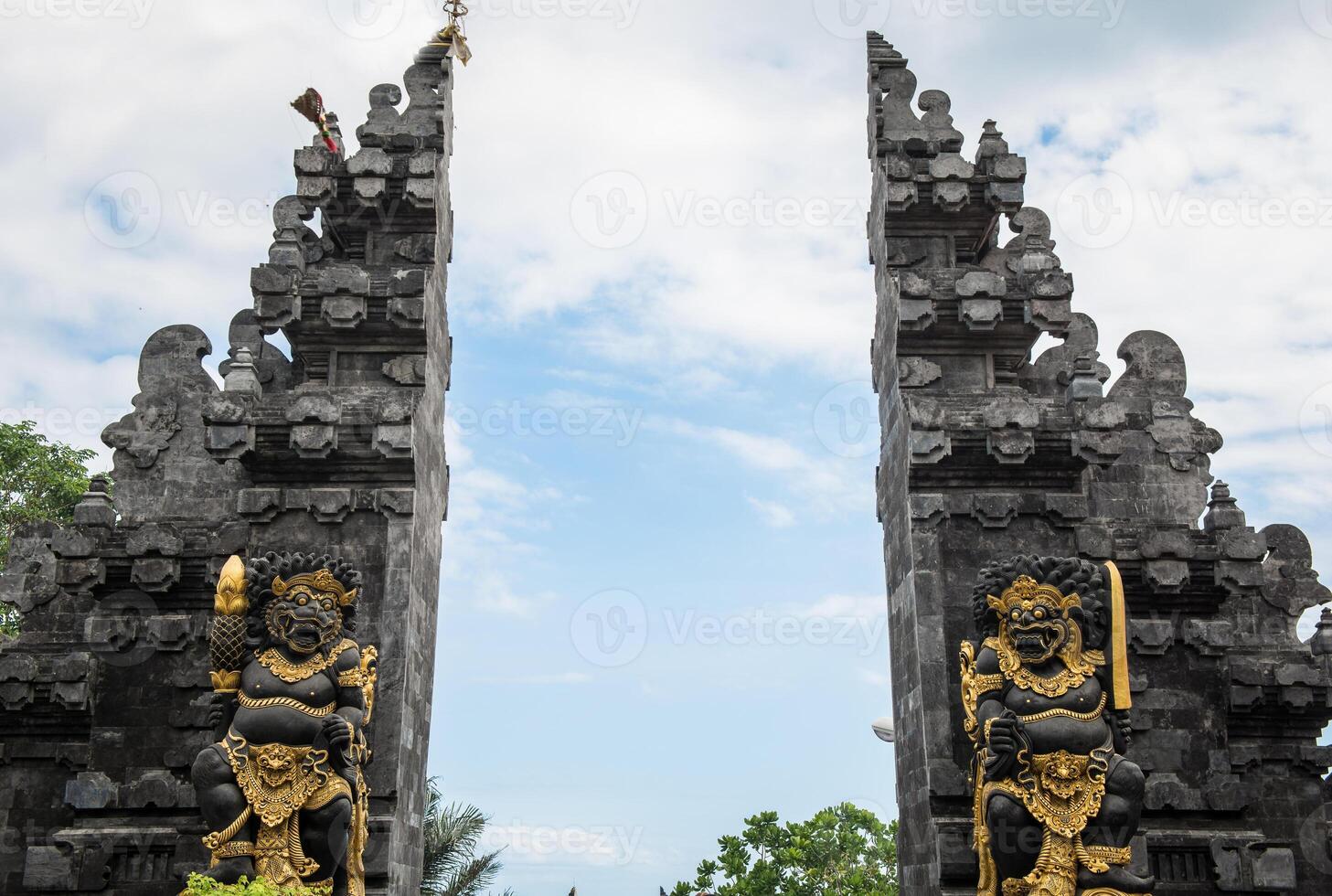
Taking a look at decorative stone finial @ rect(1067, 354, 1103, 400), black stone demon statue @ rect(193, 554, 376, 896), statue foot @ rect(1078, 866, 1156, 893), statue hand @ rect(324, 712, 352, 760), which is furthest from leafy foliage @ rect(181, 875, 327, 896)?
decorative stone finial @ rect(1067, 354, 1103, 400)

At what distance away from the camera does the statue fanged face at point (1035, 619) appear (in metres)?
14.1

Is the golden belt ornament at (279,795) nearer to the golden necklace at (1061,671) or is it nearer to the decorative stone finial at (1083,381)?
the golden necklace at (1061,671)

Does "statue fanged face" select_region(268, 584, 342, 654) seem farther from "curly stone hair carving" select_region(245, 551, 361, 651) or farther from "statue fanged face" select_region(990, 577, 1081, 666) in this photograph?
"statue fanged face" select_region(990, 577, 1081, 666)

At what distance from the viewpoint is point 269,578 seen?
1438 cm

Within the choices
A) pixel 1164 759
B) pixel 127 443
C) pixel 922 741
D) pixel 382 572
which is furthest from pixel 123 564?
pixel 1164 759

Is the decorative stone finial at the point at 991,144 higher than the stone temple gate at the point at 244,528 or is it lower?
higher

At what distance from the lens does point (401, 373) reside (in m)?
17.8

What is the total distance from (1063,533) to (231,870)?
437 inches

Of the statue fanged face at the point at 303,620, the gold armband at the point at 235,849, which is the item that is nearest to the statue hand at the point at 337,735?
the statue fanged face at the point at 303,620

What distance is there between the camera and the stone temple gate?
1622 cm

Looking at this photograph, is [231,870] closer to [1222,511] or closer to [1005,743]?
[1005,743]

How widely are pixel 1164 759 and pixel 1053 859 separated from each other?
3849 millimetres

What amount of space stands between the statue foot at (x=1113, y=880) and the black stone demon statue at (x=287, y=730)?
26.6 feet

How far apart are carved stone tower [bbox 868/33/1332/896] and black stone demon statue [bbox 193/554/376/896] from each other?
23.1ft
